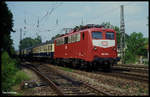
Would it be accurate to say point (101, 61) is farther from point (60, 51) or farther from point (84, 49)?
point (60, 51)

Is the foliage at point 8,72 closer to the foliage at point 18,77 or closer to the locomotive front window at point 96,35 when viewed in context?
the foliage at point 18,77

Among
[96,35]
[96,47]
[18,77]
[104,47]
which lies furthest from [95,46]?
[18,77]

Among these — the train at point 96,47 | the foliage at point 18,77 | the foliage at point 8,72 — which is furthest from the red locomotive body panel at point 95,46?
the foliage at point 8,72

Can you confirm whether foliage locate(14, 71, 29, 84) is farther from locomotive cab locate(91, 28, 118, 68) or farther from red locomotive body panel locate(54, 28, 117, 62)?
locomotive cab locate(91, 28, 118, 68)

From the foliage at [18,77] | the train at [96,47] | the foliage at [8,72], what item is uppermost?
the train at [96,47]

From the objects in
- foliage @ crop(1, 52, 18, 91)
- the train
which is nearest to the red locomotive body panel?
the train

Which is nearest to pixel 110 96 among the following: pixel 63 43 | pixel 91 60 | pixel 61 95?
pixel 61 95

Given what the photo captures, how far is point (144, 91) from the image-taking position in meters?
9.05

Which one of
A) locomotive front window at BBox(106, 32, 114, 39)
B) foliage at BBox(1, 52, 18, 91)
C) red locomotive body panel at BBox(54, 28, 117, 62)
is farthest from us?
locomotive front window at BBox(106, 32, 114, 39)

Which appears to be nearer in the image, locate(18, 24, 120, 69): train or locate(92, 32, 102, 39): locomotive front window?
locate(18, 24, 120, 69): train

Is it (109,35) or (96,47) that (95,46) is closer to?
(96,47)

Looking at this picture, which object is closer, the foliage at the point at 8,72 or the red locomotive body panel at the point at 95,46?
the foliage at the point at 8,72

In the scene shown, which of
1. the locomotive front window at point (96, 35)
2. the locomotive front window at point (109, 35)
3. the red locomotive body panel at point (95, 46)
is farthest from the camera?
the locomotive front window at point (109, 35)

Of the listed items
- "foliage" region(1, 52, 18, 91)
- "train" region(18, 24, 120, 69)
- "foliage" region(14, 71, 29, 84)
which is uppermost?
"train" region(18, 24, 120, 69)
